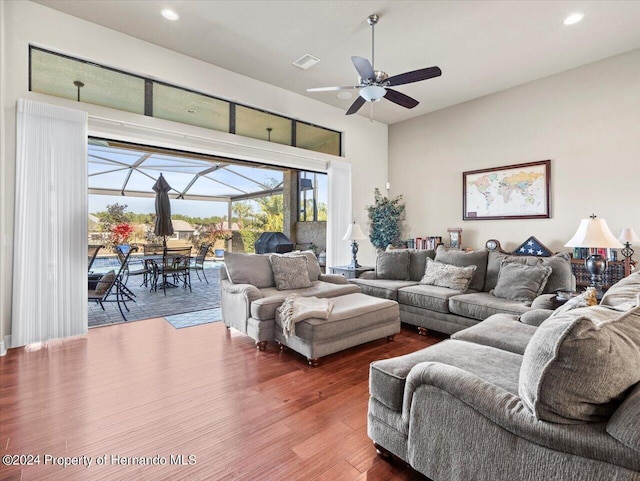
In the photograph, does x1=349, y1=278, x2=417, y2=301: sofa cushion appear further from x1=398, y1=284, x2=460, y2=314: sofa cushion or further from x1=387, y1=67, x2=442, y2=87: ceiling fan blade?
A: x1=387, y1=67, x2=442, y2=87: ceiling fan blade

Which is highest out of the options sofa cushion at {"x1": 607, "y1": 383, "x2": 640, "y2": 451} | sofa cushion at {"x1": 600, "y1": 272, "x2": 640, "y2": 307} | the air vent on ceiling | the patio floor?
the air vent on ceiling

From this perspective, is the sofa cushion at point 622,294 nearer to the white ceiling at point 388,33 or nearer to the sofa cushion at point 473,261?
the sofa cushion at point 473,261

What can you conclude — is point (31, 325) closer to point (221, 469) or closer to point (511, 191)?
point (221, 469)

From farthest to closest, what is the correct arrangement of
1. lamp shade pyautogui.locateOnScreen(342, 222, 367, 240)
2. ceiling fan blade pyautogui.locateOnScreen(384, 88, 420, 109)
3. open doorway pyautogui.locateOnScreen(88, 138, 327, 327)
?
open doorway pyautogui.locateOnScreen(88, 138, 327, 327), lamp shade pyautogui.locateOnScreen(342, 222, 367, 240), ceiling fan blade pyautogui.locateOnScreen(384, 88, 420, 109)

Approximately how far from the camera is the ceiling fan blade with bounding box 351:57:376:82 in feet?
9.78

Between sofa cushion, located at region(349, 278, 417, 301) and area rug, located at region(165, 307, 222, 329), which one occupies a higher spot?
sofa cushion, located at region(349, 278, 417, 301)

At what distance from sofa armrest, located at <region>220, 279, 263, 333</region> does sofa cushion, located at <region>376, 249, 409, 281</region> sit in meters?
1.95

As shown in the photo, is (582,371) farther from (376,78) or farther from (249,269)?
(249,269)

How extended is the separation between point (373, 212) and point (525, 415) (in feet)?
17.5

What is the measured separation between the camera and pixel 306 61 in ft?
13.8

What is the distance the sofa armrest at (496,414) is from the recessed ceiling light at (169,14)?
3.87 meters

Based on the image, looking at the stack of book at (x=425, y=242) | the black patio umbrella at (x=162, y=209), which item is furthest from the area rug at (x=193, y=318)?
the stack of book at (x=425, y=242)

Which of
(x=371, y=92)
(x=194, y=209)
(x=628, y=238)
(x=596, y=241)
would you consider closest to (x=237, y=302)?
(x=371, y=92)

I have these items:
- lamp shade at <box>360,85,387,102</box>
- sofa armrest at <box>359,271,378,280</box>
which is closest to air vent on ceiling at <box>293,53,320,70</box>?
A: lamp shade at <box>360,85,387,102</box>
